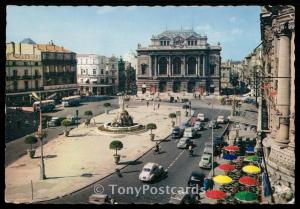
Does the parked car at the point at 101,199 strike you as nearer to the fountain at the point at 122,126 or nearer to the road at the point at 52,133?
the road at the point at 52,133

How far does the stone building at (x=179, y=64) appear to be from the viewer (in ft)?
330

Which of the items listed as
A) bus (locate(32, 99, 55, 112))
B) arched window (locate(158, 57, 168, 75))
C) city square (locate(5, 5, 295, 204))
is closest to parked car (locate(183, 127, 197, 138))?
city square (locate(5, 5, 295, 204))

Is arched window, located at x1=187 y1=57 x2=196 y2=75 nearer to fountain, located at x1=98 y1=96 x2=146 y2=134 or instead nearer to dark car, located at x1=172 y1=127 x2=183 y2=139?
fountain, located at x1=98 y1=96 x2=146 y2=134

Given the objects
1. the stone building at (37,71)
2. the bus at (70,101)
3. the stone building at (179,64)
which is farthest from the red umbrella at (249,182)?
the stone building at (179,64)

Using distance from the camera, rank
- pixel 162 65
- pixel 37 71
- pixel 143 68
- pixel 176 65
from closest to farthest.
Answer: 1. pixel 37 71
2. pixel 176 65
3. pixel 162 65
4. pixel 143 68

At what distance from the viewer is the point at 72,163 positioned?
1366 inches

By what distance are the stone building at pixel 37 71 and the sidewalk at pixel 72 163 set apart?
59.5ft

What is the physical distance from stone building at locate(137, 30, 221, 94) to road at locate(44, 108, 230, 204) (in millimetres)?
58104

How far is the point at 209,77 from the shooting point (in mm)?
100250

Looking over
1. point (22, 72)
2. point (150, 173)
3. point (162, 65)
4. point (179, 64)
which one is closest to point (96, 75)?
point (162, 65)

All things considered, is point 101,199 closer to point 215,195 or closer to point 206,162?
point 215,195

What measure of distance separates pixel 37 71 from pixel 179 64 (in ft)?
150

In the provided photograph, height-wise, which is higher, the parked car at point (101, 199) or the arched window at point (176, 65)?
the arched window at point (176, 65)
